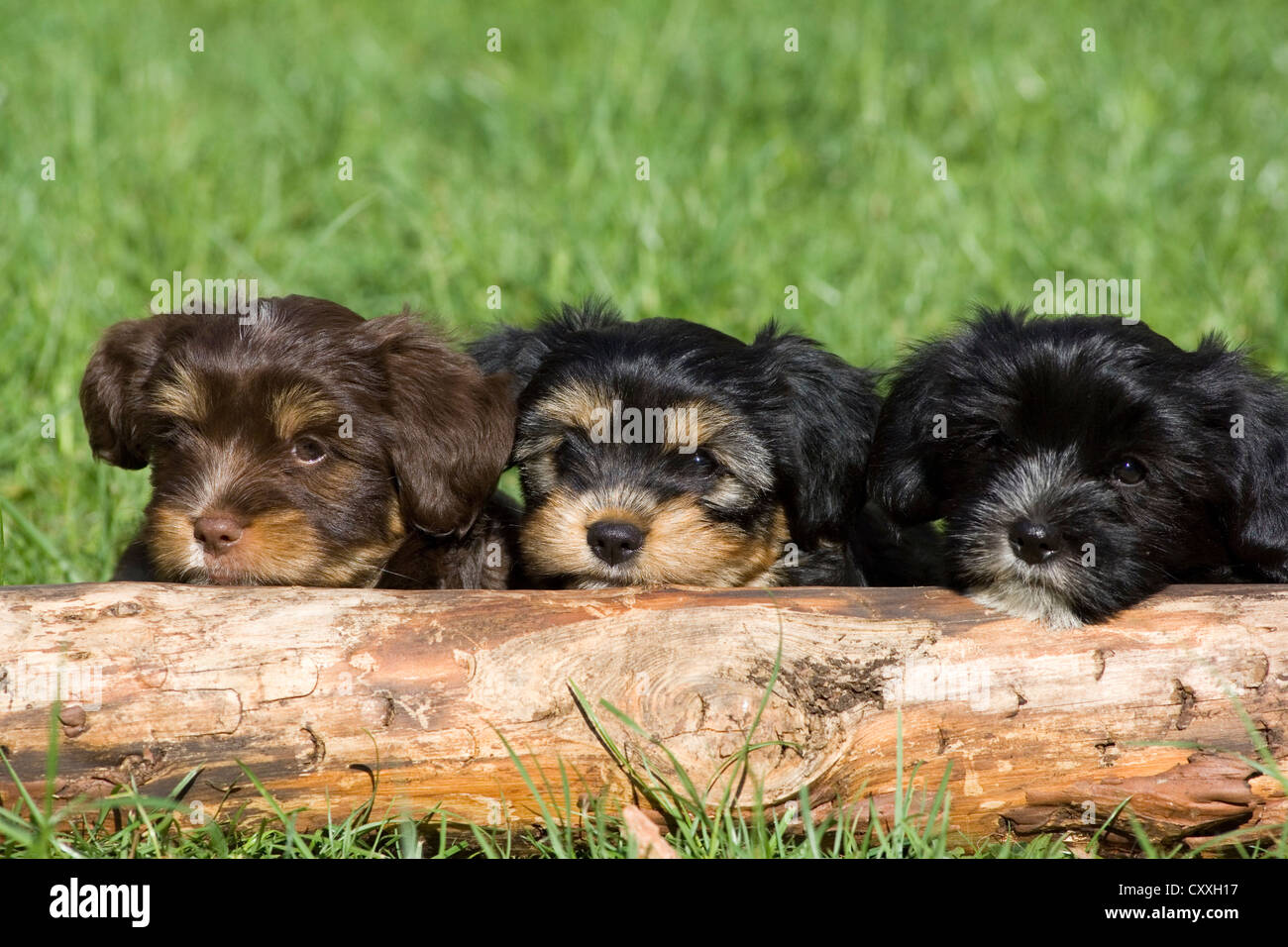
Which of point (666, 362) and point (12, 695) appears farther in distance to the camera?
point (666, 362)

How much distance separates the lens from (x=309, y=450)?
4.13 metres

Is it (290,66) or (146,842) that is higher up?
(290,66)

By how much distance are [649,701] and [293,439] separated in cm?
144

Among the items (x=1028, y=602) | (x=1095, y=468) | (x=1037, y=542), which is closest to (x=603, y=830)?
(x=1028, y=602)

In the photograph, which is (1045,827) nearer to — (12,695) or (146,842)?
(146,842)

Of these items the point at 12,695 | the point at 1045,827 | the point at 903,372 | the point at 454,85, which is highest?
the point at 454,85

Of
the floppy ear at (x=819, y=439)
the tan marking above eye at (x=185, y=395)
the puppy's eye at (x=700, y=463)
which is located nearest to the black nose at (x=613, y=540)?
the puppy's eye at (x=700, y=463)

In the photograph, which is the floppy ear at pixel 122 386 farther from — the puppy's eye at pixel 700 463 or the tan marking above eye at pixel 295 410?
the puppy's eye at pixel 700 463

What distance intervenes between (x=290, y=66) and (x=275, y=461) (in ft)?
22.0

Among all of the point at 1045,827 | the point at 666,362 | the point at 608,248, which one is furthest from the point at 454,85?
the point at 1045,827

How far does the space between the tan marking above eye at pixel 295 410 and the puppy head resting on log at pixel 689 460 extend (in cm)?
71

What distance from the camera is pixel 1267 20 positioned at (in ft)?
34.1

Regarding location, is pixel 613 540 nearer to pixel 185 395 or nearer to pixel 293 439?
pixel 293 439

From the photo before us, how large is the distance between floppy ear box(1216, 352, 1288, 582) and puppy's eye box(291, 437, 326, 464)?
2713 millimetres
